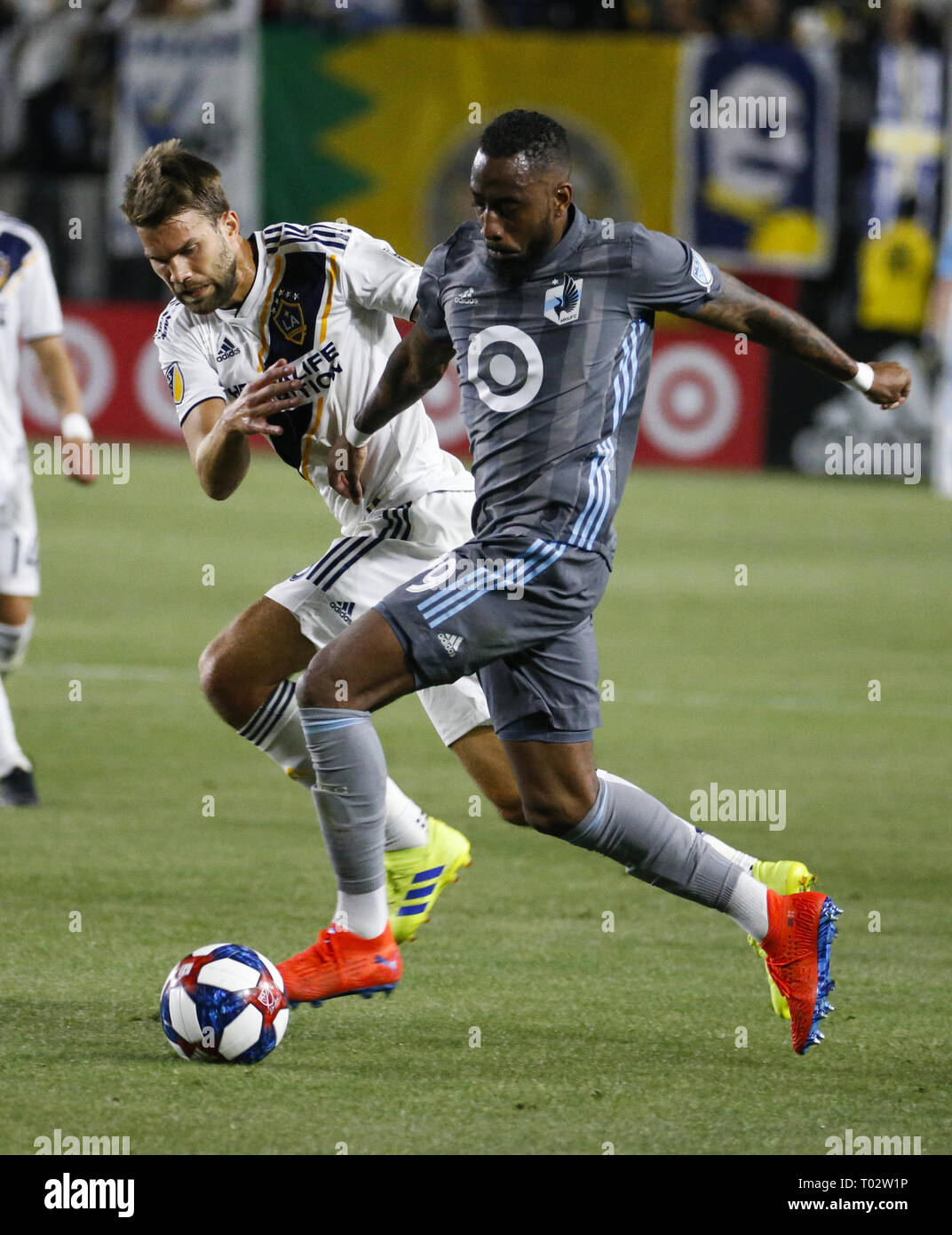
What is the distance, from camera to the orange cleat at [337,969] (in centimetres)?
466

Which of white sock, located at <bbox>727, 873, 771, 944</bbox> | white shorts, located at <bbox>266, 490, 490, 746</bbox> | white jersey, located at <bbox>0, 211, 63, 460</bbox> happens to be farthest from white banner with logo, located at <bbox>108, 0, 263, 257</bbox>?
white sock, located at <bbox>727, 873, 771, 944</bbox>

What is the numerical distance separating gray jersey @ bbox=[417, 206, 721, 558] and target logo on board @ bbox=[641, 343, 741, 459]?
15.0 m

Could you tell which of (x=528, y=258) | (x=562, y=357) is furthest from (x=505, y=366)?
(x=528, y=258)

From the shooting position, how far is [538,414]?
176 inches

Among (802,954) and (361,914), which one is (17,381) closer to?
(361,914)

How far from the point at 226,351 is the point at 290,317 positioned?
0.22 m

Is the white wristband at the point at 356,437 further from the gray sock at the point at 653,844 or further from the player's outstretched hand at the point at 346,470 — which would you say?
the gray sock at the point at 653,844

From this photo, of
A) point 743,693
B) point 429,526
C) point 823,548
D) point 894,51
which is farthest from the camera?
point 894,51

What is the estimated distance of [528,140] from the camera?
431 cm

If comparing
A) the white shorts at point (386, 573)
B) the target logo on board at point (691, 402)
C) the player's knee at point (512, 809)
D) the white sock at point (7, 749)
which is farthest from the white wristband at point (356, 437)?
the target logo on board at point (691, 402)

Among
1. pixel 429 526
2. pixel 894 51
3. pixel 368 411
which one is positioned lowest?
pixel 429 526

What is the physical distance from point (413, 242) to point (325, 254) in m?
15.3

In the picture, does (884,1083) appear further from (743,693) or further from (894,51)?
(894,51)

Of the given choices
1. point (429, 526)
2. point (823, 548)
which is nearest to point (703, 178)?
point (823, 548)
